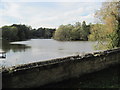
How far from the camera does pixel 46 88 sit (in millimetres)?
5613

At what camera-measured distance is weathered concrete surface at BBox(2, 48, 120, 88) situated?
5047 millimetres

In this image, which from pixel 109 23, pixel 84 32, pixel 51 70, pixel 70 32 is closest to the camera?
pixel 51 70

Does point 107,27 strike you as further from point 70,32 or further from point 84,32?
point 70,32

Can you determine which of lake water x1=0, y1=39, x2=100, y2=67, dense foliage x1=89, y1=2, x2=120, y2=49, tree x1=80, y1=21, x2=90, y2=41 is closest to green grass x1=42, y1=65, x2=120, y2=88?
lake water x1=0, y1=39, x2=100, y2=67

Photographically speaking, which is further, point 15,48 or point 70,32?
point 70,32

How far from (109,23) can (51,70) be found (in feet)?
37.5

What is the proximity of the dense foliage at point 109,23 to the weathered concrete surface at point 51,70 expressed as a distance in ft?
22.7

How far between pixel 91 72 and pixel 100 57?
3.91 ft

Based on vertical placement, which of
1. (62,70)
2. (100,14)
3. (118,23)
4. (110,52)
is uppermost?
(100,14)

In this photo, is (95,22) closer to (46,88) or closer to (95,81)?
(95,81)

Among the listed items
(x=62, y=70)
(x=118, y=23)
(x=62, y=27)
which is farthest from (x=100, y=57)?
(x=62, y=27)

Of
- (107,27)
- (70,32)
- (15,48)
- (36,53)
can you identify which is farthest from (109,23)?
(70,32)

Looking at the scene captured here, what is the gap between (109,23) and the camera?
15.2 meters

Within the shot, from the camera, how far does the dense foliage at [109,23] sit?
1456 cm
